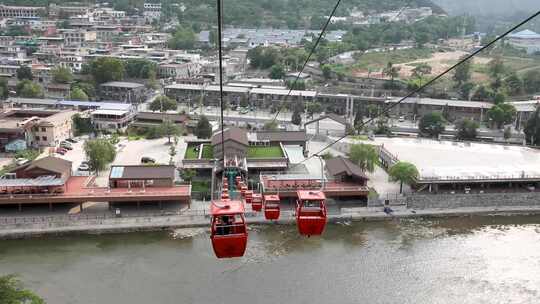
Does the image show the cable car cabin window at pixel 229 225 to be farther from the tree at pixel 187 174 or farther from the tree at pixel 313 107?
the tree at pixel 313 107

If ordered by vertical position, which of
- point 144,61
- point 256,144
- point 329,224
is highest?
point 144,61

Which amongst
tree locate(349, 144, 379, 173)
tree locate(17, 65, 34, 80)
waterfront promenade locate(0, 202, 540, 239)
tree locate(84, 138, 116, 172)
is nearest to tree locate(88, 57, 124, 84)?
tree locate(17, 65, 34, 80)

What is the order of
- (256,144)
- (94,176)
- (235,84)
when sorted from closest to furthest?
(94,176)
(256,144)
(235,84)

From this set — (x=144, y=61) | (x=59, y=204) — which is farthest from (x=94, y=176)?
(x=144, y=61)

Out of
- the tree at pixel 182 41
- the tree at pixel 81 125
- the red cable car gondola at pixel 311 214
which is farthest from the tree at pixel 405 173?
the tree at pixel 182 41

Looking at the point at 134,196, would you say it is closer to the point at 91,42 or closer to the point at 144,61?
the point at 144,61
